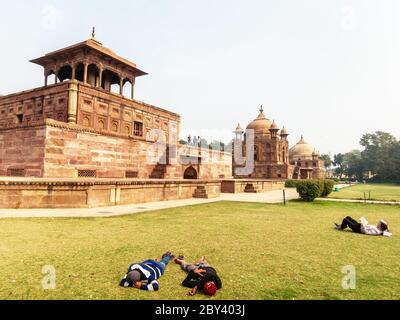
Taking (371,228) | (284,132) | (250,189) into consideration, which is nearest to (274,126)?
(284,132)

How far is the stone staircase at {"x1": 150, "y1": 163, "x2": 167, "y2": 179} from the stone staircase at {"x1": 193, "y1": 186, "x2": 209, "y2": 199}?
3.27 meters

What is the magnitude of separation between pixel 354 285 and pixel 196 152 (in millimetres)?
21625

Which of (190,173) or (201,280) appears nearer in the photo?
(201,280)

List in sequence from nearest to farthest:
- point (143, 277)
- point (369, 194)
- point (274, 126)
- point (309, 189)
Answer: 1. point (143, 277)
2. point (309, 189)
3. point (369, 194)
4. point (274, 126)

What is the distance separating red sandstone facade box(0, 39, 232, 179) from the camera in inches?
541

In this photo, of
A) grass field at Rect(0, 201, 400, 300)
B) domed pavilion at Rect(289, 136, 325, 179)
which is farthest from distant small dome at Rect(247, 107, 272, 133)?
grass field at Rect(0, 201, 400, 300)

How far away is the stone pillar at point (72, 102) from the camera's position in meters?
19.0

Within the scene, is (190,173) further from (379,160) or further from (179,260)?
(379,160)

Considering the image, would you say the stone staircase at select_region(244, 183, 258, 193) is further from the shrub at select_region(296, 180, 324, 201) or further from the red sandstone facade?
the shrub at select_region(296, 180, 324, 201)

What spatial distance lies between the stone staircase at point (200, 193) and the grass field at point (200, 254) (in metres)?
8.78

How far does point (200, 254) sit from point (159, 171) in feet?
48.0

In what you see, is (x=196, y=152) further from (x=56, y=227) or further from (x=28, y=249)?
(x=28, y=249)

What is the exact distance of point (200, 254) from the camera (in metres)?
5.14
